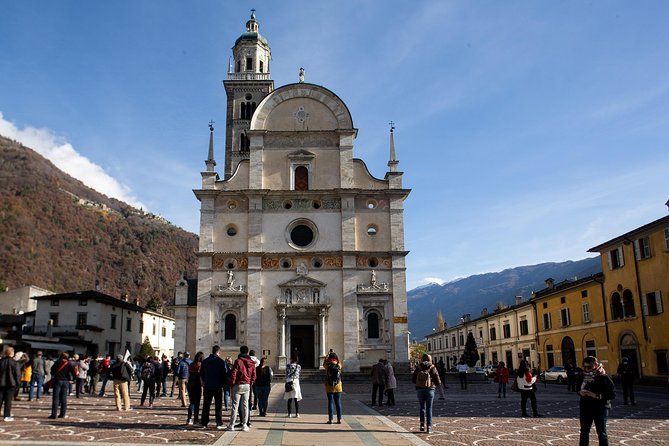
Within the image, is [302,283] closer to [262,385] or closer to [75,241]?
[262,385]

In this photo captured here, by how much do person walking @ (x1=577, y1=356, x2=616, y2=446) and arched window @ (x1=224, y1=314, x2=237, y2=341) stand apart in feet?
96.4

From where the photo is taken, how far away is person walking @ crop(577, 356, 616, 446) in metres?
8.86

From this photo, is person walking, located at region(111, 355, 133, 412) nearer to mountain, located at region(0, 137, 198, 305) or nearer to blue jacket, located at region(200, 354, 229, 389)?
blue jacket, located at region(200, 354, 229, 389)

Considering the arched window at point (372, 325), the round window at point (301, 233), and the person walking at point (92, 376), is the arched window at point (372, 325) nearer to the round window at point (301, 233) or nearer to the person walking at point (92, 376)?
the round window at point (301, 233)

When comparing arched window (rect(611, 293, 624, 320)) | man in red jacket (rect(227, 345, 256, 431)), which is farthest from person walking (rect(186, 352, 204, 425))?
arched window (rect(611, 293, 624, 320))

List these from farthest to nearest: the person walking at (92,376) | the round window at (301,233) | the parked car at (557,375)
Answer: the round window at (301,233)
the parked car at (557,375)
the person walking at (92,376)

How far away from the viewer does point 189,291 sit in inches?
1630

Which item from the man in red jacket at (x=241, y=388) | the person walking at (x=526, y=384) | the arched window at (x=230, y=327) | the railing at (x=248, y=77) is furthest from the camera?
the railing at (x=248, y=77)

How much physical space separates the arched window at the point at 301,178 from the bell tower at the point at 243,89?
451 inches

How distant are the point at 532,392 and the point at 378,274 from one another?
72.0 ft

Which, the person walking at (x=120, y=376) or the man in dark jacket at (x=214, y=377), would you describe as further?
the person walking at (x=120, y=376)

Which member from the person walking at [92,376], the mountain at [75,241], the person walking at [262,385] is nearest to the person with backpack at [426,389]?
the person walking at [262,385]

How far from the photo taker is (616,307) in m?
33.9

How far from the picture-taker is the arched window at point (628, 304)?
3212 cm
